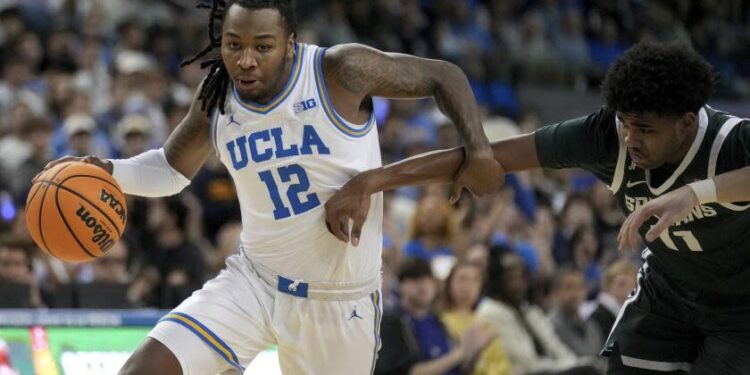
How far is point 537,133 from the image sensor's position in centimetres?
498

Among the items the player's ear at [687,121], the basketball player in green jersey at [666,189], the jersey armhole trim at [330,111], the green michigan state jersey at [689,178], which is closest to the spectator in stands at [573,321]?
the basketball player in green jersey at [666,189]

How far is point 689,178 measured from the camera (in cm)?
466

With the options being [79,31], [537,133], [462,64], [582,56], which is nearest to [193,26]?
[79,31]

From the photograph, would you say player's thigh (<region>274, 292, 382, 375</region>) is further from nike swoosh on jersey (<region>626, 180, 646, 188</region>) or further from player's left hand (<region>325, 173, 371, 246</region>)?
nike swoosh on jersey (<region>626, 180, 646, 188</region>)

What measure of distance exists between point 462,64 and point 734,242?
11.1 metres

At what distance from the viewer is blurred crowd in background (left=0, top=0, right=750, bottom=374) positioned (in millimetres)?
8594

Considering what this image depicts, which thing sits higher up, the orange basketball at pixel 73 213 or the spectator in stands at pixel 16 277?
the orange basketball at pixel 73 213

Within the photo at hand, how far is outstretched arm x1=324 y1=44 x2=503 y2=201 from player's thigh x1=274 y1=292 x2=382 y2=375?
0.70 metres

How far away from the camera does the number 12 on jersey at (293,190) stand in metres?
5.05

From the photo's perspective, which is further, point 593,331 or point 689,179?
point 593,331

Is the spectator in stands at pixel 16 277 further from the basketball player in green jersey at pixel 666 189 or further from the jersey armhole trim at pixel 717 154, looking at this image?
the jersey armhole trim at pixel 717 154

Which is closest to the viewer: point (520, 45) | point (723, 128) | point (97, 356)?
point (723, 128)

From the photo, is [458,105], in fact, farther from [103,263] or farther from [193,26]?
[193,26]

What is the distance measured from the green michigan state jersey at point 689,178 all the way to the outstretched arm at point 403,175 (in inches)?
4.0
